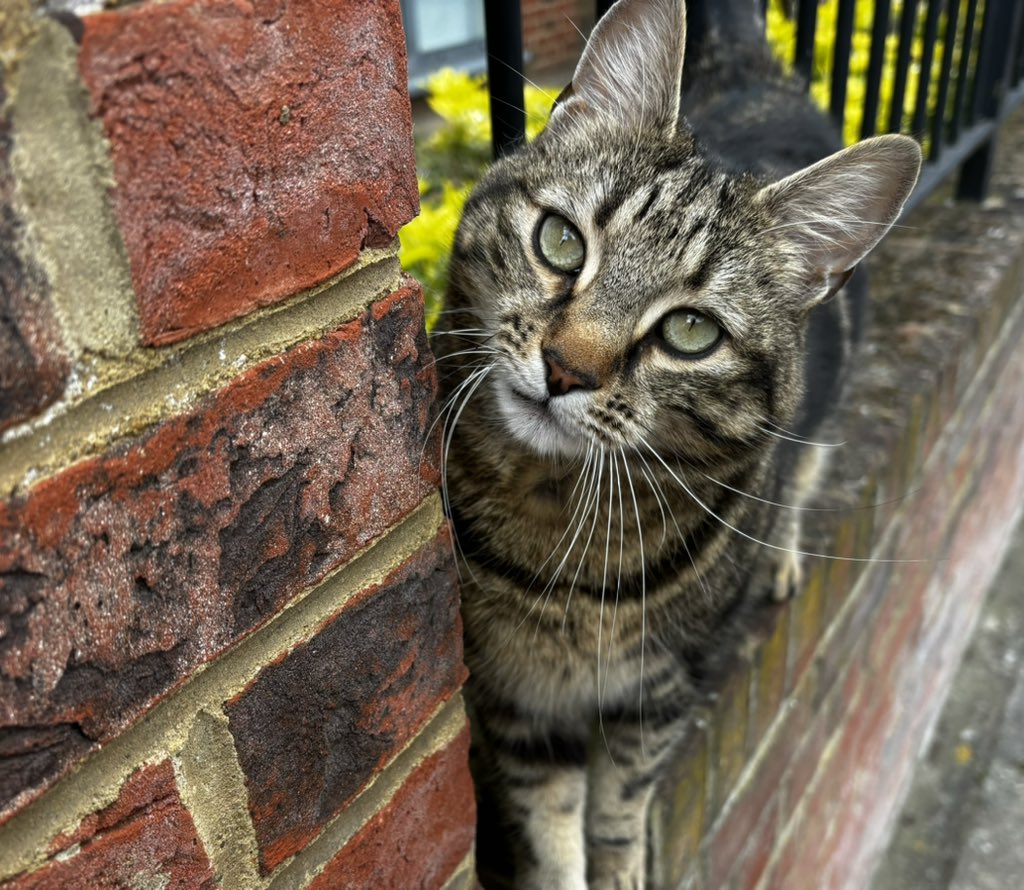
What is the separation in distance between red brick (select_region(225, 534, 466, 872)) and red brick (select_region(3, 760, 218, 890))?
0.16 ft

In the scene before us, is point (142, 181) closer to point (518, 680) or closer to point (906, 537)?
point (518, 680)

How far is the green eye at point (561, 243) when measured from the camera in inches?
37.8

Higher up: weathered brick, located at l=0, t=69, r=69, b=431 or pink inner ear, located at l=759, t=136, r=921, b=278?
weathered brick, located at l=0, t=69, r=69, b=431

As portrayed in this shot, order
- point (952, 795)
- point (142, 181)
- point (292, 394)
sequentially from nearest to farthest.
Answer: point (142, 181)
point (292, 394)
point (952, 795)

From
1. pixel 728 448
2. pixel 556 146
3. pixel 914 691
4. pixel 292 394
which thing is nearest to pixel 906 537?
pixel 914 691

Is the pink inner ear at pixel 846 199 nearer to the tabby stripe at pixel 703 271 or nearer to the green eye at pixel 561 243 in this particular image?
the tabby stripe at pixel 703 271

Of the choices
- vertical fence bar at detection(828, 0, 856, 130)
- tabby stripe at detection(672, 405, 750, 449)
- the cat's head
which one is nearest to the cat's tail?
vertical fence bar at detection(828, 0, 856, 130)

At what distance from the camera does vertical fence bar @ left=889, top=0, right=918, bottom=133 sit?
180 cm

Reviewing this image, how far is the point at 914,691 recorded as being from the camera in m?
2.25

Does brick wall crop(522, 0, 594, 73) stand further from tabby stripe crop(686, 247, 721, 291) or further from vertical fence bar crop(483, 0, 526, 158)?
tabby stripe crop(686, 247, 721, 291)

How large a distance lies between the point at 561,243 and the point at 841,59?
0.96m

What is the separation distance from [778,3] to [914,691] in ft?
6.26

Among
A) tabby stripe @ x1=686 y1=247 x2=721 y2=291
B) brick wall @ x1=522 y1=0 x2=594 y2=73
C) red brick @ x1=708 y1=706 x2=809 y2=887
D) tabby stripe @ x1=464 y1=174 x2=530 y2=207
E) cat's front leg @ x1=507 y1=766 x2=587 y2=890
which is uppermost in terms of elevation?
tabby stripe @ x1=464 y1=174 x2=530 y2=207

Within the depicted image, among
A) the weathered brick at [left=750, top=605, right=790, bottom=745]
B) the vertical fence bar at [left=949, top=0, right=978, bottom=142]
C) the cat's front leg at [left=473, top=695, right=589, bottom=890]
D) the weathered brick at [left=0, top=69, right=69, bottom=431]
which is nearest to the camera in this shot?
the weathered brick at [left=0, top=69, right=69, bottom=431]
